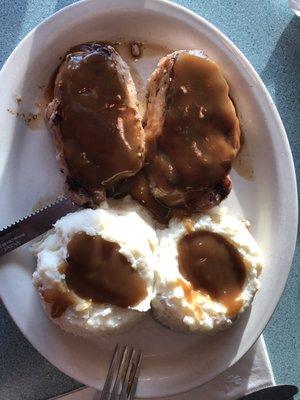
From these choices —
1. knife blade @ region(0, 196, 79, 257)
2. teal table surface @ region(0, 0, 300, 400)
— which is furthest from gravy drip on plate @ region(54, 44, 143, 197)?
teal table surface @ region(0, 0, 300, 400)

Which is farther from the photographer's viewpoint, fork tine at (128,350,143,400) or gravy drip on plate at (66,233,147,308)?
fork tine at (128,350,143,400)

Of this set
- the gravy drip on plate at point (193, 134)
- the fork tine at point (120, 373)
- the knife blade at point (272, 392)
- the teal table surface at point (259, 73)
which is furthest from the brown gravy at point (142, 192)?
the knife blade at point (272, 392)

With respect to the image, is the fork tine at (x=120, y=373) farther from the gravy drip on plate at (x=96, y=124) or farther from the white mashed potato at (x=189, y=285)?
the gravy drip on plate at (x=96, y=124)

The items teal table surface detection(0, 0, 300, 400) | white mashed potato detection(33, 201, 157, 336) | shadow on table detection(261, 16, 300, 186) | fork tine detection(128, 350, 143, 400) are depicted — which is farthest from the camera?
shadow on table detection(261, 16, 300, 186)

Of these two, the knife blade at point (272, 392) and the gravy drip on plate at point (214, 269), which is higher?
the gravy drip on plate at point (214, 269)

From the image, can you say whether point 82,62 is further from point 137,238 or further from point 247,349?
point 247,349

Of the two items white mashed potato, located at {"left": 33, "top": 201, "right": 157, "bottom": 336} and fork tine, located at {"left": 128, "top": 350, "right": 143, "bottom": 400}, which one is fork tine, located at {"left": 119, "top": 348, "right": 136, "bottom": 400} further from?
white mashed potato, located at {"left": 33, "top": 201, "right": 157, "bottom": 336}

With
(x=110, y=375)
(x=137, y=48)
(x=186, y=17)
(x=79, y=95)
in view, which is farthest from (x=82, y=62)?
(x=110, y=375)
